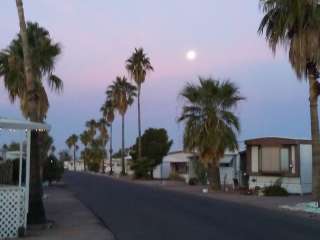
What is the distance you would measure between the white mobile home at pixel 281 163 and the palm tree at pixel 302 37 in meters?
13.3

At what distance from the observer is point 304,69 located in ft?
92.2

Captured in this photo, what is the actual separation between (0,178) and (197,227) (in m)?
6.92

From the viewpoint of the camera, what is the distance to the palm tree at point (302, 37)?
27359 millimetres

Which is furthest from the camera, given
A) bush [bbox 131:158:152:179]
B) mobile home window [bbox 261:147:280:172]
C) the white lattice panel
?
bush [bbox 131:158:152:179]

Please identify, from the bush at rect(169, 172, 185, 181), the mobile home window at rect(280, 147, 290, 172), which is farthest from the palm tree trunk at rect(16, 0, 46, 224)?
the bush at rect(169, 172, 185, 181)

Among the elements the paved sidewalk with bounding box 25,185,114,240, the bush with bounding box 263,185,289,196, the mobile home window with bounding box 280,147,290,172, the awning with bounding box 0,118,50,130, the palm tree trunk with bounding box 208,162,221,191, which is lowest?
the paved sidewalk with bounding box 25,185,114,240

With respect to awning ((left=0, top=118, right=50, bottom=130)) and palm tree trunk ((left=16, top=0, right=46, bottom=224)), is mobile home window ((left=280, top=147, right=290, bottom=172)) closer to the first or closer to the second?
palm tree trunk ((left=16, top=0, right=46, bottom=224))

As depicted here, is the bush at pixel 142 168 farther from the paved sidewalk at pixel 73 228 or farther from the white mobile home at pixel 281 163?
the paved sidewalk at pixel 73 228

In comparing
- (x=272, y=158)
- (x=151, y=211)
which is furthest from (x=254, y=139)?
(x=151, y=211)

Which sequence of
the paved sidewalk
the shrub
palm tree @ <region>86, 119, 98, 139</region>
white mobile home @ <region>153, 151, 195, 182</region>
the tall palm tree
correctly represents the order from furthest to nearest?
palm tree @ <region>86, 119, 98, 139</region>
white mobile home @ <region>153, 151, 195, 182</region>
the shrub
the tall palm tree
the paved sidewalk

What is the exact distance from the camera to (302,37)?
27594mm

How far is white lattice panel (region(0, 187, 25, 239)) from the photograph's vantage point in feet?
52.3

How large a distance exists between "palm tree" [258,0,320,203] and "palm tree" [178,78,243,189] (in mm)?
15915

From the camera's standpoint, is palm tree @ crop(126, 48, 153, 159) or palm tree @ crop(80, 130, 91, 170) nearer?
palm tree @ crop(126, 48, 153, 159)
